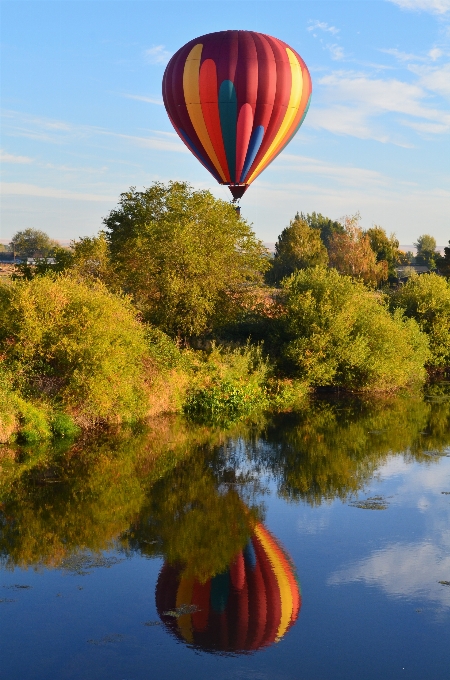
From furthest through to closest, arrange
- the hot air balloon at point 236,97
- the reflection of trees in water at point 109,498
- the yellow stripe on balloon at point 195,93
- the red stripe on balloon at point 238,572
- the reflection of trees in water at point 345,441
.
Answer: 1. the yellow stripe on balloon at point 195,93
2. the hot air balloon at point 236,97
3. the reflection of trees in water at point 345,441
4. the reflection of trees in water at point 109,498
5. the red stripe on balloon at point 238,572

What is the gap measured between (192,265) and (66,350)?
965 cm

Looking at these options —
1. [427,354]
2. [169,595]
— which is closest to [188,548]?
[169,595]

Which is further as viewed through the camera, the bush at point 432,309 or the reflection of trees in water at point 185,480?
the bush at point 432,309

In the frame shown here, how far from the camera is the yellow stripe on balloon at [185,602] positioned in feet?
42.0

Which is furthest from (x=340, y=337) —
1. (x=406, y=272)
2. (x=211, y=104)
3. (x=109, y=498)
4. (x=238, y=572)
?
(x=406, y=272)

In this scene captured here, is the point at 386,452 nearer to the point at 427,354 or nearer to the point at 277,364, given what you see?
the point at 277,364

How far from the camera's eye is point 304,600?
551 inches

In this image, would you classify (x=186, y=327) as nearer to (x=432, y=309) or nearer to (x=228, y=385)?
(x=228, y=385)

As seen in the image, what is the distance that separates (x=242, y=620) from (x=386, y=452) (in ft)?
40.3

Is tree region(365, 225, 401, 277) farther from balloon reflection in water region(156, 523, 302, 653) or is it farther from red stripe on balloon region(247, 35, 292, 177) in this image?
balloon reflection in water region(156, 523, 302, 653)

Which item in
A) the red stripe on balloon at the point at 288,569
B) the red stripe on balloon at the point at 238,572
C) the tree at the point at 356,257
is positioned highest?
the tree at the point at 356,257

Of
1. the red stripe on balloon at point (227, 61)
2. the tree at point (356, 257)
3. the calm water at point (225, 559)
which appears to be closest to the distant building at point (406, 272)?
the tree at point (356, 257)

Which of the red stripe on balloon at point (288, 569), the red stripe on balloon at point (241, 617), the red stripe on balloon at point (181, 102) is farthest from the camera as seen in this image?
the red stripe on balloon at point (181, 102)

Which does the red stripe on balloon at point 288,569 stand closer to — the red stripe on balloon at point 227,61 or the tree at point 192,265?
the tree at point 192,265
